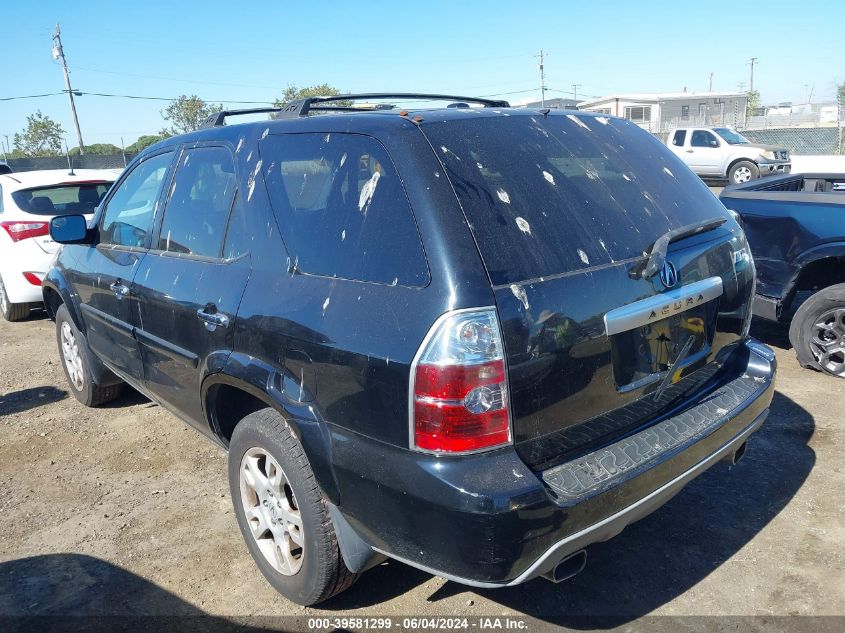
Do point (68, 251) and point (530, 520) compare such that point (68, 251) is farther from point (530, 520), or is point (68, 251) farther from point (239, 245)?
point (530, 520)

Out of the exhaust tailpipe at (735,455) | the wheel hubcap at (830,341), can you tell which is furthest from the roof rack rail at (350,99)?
the wheel hubcap at (830,341)

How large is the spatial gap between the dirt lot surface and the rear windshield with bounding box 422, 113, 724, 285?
4.59 feet

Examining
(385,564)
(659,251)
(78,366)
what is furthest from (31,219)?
(659,251)

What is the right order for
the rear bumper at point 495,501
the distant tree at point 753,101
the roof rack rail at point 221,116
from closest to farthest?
the rear bumper at point 495,501, the roof rack rail at point 221,116, the distant tree at point 753,101

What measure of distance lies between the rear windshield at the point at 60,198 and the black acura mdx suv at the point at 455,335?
4.92 meters

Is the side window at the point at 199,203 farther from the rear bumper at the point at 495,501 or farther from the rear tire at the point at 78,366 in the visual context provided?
the rear tire at the point at 78,366

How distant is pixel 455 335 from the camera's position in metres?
2.01

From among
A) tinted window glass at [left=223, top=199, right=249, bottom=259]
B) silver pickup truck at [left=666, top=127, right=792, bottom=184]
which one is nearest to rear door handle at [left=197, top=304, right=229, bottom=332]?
tinted window glass at [left=223, top=199, right=249, bottom=259]

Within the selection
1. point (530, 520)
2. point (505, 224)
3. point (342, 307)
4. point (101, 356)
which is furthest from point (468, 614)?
point (101, 356)

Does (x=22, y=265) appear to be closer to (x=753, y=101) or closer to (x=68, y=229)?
(x=68, y=229)

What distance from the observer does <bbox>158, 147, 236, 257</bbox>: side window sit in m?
3.01

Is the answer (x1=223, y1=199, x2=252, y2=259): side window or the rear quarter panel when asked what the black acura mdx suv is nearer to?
(x1=223, y1=199, x2=252, y2=259): side window

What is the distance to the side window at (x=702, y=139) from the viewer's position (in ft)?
67.2

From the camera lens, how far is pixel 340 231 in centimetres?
242
